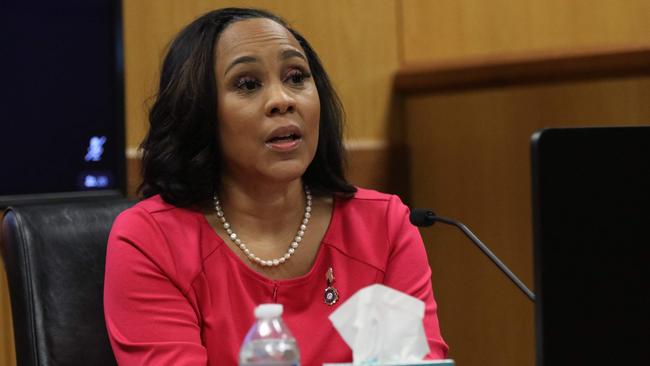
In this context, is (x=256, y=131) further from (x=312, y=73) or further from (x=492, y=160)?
(x=492, y=160)

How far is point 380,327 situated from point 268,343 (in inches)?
5.3

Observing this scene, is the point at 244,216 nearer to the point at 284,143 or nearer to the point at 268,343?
the point at 284,143

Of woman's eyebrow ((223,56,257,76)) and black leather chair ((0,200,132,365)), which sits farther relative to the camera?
woman's eyebrow ((223,56,257,76))

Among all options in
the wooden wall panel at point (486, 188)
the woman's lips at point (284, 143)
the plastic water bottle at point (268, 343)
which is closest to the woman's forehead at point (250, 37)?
the woman's lips at point (284, 143)

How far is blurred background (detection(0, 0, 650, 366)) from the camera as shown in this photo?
3.21 metres

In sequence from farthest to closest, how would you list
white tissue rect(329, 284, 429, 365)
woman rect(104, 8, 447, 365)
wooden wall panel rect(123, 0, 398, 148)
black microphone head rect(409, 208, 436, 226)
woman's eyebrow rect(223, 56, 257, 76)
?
wooden wall panel rect(123, 0, 398, 148), woman's eyebrow rect(223, 56, 257, 76), woman rect(104, 8, 447, 365), black microphone head rect(409, 208, 436, 226), white tissue rect(329, 284, 429, 365)

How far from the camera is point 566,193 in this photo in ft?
3.35

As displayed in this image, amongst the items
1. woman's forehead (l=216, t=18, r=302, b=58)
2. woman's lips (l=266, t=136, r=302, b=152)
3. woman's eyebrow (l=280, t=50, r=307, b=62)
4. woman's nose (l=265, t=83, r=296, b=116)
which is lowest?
woman's lips (l=266, t=136, r=302, b=152)

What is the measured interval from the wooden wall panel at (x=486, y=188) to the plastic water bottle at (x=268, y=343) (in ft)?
7.06

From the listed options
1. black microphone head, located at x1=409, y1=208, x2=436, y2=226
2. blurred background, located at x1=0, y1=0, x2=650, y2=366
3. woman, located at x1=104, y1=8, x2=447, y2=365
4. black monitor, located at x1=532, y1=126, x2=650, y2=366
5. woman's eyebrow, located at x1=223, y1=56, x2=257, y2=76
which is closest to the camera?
black monitor, located at x1=532, y1=126, x2=650, y2=366

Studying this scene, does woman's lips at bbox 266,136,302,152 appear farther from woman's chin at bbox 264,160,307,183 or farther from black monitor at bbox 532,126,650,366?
black monitor at bbox 532,126,650,366

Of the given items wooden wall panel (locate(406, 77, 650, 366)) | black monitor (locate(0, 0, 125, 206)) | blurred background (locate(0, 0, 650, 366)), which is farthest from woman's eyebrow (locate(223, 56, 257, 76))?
wooden wall panel (locate(406, 77, 650, 366))

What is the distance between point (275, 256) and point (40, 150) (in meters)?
0.77

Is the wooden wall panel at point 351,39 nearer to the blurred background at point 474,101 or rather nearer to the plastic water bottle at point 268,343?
the blurred background at point 474,101
